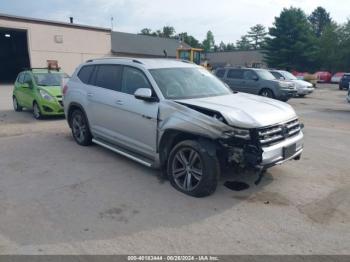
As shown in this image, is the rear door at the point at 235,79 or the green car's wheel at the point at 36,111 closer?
the green car's wheel at the point at 36,111

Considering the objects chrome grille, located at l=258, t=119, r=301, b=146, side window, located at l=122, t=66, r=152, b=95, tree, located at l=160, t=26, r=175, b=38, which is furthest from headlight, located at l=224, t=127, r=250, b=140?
tree, located at l=160, t=26, r=175, b=38

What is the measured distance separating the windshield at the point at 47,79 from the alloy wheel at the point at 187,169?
26.0 ft

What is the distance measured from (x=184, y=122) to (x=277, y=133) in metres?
1.30

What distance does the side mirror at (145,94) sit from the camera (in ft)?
16.5

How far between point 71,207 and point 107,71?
3.02 metres

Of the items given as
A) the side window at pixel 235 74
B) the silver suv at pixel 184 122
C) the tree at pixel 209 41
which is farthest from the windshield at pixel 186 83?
the tree at pixel 209 41

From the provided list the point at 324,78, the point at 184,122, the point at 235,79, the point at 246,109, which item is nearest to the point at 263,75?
the point at 235,79

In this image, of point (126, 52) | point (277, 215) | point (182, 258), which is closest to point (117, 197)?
point (182, 258)

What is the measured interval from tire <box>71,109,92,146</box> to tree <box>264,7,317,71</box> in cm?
5005

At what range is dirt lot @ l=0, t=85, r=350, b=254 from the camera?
3.48m

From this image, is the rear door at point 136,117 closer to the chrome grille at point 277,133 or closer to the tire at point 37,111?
the chrome grille at point 277,133

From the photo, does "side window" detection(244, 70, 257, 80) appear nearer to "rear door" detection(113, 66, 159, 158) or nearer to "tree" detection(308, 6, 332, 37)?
"rear door" detection(113, 66, 159, 158)

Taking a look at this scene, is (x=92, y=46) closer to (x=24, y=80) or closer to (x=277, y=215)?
(x=24, y=80)

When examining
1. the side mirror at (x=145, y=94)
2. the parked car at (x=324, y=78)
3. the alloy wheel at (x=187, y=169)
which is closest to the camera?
the alloy wheel at (x=187, y=169)
